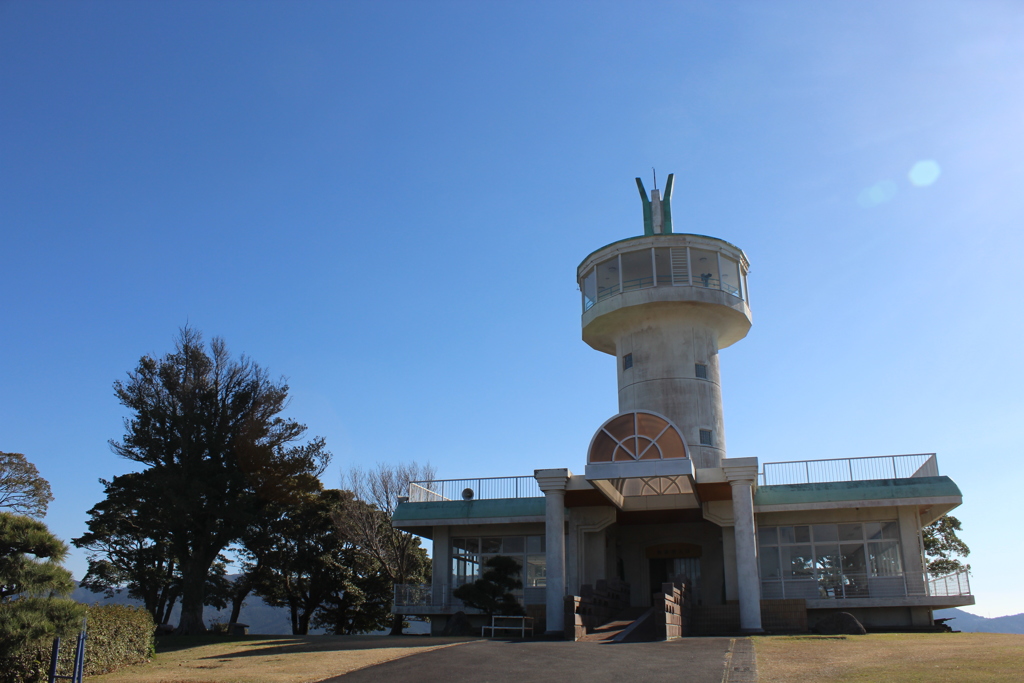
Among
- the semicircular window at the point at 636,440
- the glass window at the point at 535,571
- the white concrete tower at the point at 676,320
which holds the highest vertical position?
the white concrete tower at the point at 676,320

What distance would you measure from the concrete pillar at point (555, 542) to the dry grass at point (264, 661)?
4.54 m

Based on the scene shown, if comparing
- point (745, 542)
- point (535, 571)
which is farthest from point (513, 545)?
point (745, 542)

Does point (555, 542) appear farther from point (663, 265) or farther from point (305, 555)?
point (305, 555)

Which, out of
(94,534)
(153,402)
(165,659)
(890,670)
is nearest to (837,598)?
(890,670)

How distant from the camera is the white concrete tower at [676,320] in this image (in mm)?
24953

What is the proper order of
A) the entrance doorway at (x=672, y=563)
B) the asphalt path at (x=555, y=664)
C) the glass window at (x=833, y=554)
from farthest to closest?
Answer: the entrance doorway at (x=672, y=563)
the glass window at (x=833, y=554)
the asphalt path at (x=555, y=664)

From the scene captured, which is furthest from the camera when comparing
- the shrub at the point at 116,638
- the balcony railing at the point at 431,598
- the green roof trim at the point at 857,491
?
the balcony railing at the point at 431,598

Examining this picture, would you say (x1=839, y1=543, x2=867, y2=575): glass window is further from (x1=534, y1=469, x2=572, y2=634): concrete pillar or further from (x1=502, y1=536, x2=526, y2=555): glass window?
(x1=502, y1=536, x2=526, y2=555): glass window

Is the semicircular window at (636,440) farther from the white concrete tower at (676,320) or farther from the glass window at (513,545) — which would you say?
the glass window at (513,545)

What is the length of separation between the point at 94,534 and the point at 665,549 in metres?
25.1

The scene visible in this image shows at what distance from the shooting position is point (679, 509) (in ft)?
78.6

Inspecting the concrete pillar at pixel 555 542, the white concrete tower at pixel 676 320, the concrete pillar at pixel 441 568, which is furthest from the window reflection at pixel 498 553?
the white concrete tower at pixel 676 320

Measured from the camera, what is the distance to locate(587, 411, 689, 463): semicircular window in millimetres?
19328

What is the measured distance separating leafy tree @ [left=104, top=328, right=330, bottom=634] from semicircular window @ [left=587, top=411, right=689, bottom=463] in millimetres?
15147
